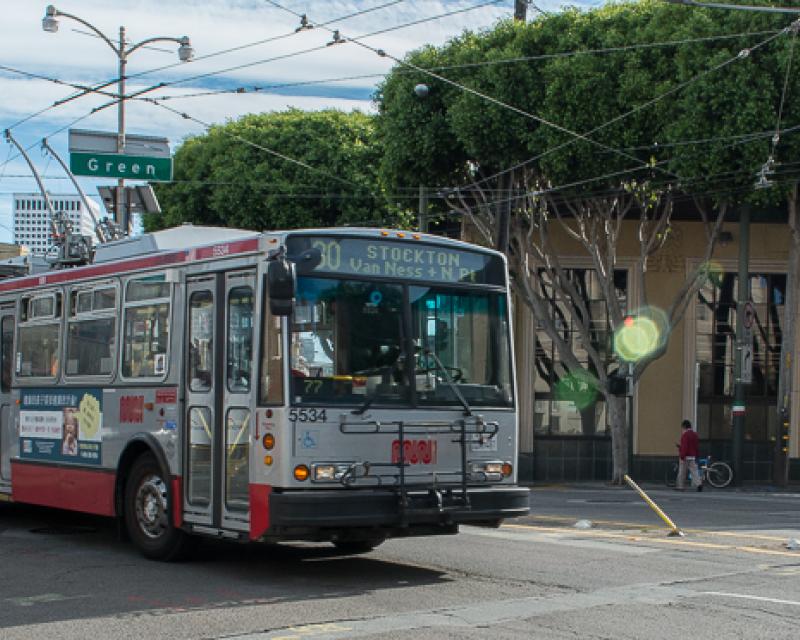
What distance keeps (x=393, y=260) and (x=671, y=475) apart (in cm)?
2188

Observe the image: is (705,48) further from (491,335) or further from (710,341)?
(491,335)

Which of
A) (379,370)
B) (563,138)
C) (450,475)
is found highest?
(563,138)

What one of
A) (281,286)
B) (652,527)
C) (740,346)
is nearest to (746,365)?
(740,346)

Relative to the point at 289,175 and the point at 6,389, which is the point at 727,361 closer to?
the point at 289,175

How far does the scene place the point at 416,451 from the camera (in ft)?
34.3

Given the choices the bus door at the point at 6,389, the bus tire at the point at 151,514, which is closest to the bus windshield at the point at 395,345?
the bus tire at the point at 151,514

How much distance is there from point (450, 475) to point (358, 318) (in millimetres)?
1579

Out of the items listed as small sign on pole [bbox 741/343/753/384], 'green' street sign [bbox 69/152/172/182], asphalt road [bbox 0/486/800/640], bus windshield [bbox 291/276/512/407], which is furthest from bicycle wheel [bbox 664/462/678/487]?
bus windshield [bbox 291/276/512/407]

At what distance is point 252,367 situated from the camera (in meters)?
10.3

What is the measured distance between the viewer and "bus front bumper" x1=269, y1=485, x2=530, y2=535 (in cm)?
975

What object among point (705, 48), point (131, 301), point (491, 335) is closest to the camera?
point (491, 335)

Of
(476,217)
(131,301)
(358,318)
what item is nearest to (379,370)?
(358,318)

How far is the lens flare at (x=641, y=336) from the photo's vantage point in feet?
94.9

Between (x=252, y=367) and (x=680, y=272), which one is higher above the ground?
(x=680, y=272)
